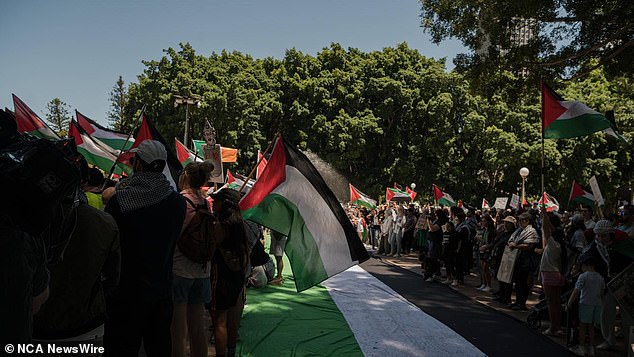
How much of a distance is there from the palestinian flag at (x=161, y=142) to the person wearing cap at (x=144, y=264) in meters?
1.50

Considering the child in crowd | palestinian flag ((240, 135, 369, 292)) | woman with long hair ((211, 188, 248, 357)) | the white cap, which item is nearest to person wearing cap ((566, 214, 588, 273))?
the child in crowd

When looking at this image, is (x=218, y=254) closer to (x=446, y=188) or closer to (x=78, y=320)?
(x=78, y=320)

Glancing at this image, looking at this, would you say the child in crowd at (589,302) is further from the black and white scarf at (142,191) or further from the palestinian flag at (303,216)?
the black and white scarf at (142,191)

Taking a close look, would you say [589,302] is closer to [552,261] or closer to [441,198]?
[552,261]

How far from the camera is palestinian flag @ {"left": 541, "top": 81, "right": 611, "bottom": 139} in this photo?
8.78 meters

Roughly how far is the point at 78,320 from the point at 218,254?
222cm

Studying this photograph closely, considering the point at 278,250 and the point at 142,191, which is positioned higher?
the point at 142,191

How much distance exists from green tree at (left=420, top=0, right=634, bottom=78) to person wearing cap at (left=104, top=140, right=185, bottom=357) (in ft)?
30.8

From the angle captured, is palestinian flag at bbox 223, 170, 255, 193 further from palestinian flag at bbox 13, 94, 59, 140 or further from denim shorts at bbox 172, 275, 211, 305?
denim shorts at bbox 172, 275, 211, 305

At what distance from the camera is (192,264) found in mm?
4316

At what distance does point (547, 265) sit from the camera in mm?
7461

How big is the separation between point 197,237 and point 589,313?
5.03 meters

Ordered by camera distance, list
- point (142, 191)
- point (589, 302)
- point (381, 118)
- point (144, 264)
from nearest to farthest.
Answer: point (144, 264)
point (142, 191)
point (589, 302)
point (381, 118)

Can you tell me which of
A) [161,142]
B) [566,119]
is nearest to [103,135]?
[161,142]
